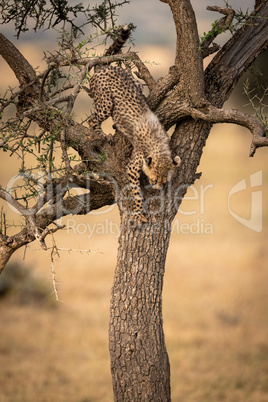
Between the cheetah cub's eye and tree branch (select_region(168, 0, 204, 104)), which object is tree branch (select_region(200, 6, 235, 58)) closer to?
tree branch (select_region(168, 0, 204, 104))

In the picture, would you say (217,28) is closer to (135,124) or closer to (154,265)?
(135,124)

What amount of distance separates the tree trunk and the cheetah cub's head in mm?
368

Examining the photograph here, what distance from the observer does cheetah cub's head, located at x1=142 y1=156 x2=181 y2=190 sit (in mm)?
4391

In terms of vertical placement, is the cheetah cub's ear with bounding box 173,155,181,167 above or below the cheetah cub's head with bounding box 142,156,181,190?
above

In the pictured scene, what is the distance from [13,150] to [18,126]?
0.70 feet

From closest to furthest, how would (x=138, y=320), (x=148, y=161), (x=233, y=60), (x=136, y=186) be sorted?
(x=138, y=320)
(x=136, y=186)
(x=148, y=161)
(x=233, y=60)

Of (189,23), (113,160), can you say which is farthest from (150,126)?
(189,23)

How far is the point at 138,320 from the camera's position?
414 cm

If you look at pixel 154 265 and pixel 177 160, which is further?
pixel 177 160

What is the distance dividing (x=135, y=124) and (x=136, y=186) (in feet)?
1.81

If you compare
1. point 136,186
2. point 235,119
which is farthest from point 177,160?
point 235,119

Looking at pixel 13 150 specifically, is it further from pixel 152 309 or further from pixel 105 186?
pixel 152 309

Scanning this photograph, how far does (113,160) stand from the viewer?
4.33 meters

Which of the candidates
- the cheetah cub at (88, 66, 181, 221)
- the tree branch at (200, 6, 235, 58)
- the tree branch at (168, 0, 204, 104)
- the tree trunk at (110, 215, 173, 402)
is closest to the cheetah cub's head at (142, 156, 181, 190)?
the cheetah cub at (88, 66, 181, 221)
